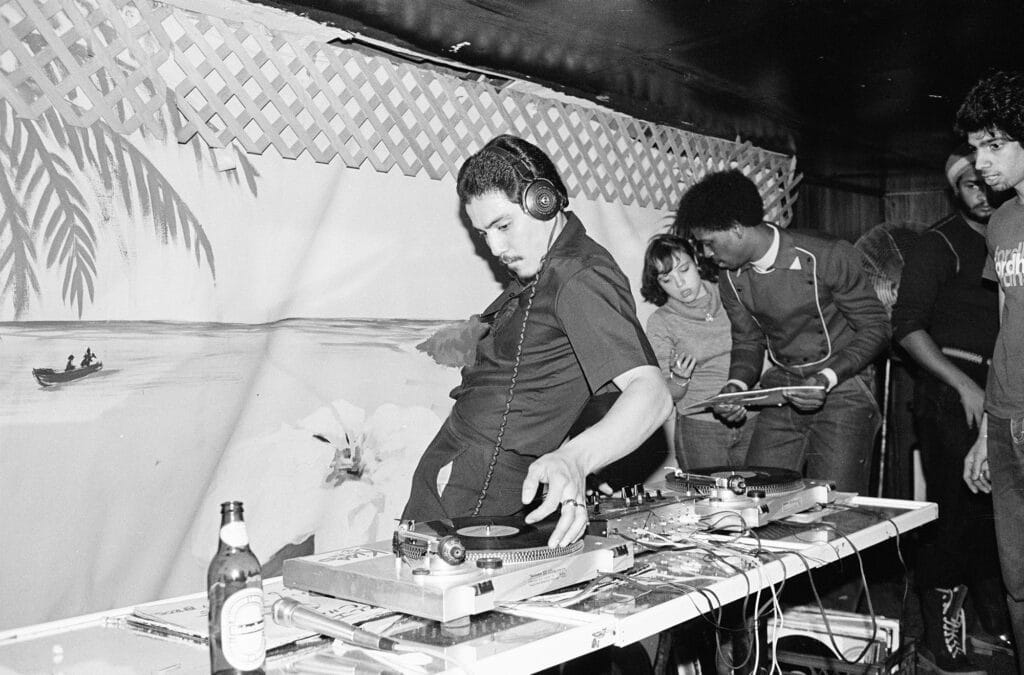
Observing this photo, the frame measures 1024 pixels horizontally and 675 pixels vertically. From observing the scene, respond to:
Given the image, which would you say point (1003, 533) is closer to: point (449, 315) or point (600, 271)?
point (600, 271)

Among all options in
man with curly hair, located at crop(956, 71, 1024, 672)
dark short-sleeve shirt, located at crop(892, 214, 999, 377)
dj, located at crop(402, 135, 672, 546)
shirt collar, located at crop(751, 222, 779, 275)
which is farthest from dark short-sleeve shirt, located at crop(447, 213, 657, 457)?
dark short-sleeve shirt, located at crop(892, 214, 999, 377)

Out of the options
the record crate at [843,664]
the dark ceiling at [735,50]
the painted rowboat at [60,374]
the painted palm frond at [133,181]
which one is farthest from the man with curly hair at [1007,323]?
the painted rowboat at [60,374]

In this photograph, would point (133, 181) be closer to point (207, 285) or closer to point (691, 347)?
point (207, 285)

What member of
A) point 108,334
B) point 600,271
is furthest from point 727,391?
point 108,334

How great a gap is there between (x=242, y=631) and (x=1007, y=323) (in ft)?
6.66

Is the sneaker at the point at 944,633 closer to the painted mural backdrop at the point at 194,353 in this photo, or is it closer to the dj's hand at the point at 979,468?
the dj's hand at the point at 979,468

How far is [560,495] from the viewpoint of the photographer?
1357mm

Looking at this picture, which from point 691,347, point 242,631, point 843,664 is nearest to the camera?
point 242,631

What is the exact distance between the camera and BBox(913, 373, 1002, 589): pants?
10.0 ft

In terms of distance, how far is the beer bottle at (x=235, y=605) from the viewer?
1026mm

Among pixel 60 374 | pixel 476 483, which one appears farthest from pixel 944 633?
pixel 60 374

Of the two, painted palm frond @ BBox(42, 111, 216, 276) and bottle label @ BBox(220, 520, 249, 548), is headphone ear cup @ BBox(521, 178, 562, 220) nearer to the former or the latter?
bottle label @ BBox(220, 520, 249, 548)

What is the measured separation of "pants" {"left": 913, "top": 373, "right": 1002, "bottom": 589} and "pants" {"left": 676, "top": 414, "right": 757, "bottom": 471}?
0.61m

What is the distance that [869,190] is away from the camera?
536 cm
